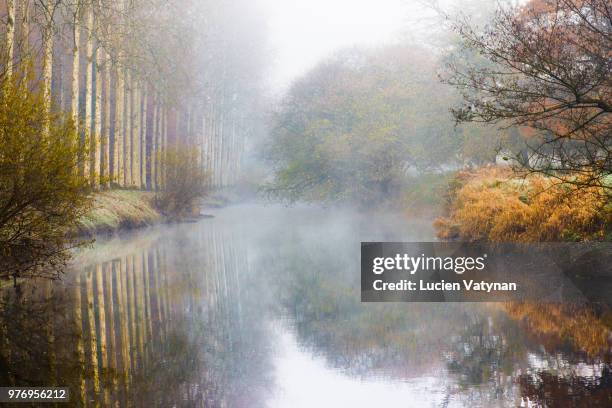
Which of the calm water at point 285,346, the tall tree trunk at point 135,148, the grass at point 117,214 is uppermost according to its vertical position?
the tall tree trunk at point 135,148

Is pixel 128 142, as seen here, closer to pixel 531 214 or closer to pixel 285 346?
pixel 531 214

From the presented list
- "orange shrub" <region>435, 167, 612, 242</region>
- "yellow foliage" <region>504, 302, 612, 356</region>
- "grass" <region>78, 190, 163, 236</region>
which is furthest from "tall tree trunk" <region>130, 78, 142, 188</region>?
"yellow foliage" <region>504, 302, 612, 356</region>

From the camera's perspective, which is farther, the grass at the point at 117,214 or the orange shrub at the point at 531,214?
the grass at the point at 117,214

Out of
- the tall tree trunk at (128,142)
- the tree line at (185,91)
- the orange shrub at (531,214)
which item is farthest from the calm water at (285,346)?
the tall tree trunk at (128,142)

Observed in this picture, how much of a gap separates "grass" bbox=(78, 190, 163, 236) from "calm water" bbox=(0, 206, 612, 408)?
891cm

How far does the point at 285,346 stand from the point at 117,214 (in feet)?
60.9

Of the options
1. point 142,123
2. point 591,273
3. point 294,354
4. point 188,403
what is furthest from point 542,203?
point 142,123

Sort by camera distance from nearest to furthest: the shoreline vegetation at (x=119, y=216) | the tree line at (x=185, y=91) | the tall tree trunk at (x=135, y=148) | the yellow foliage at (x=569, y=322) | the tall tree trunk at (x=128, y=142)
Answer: the yellow foliage at (x=569, y=322)
the shoreline vegetation at (x=119, y=216)
the tall tree trunk at (x=128, y=142)
the tree line at (x=185, y=91)
the tall tree trunk at (x=135, y=148)

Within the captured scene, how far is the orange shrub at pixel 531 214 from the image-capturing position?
12.8 meters

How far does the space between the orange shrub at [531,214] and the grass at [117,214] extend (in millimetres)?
10086

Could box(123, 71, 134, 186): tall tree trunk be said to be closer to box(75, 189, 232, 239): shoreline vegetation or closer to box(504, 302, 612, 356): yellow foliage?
box(75, 189, 232, 239): shoreline vegetation

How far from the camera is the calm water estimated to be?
230 inches

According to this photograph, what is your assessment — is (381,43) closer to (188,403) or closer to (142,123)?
(142,123)

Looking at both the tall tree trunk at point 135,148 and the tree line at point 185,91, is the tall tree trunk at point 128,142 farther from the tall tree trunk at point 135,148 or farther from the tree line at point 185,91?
the tall tree trunk at point 135,148
